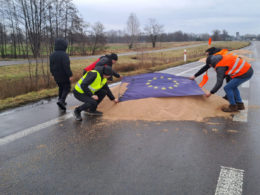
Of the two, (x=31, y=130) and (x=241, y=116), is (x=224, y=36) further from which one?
(x=31, y=130)

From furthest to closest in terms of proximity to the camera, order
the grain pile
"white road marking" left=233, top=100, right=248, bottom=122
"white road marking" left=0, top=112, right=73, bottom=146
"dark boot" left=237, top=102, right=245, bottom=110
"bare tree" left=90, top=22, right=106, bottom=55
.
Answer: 1. "bare tree" left=90, top=22, right=106, bottom=55
2. "dark boot" left=237, top=102, right=245, bottom=110
3. the grain pile
4. "white road marking" left=233, top=100, right=248, bottom=122
5. "white road marking" left=0, top=112, right=73, bottom=146

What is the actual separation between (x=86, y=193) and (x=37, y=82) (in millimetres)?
7588

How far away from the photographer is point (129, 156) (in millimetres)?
3375

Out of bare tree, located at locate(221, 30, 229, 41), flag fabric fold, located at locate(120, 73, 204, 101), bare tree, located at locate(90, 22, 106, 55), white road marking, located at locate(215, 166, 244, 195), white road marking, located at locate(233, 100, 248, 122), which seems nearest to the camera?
white road marking, located at locate(215, 166, 244, 195)

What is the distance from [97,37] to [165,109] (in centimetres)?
3923

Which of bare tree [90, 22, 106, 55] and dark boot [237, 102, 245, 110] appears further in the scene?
bare tree [90, 22, 106, 55]

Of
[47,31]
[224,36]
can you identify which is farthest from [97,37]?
[224,36]

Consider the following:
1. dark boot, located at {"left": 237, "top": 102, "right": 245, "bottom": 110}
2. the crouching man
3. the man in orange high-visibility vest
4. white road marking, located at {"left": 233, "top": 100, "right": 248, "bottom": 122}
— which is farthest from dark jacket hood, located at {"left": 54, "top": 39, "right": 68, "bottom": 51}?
dark boot, located at {"left": 237, "top": 102, "right": 245, "bottom": 110}

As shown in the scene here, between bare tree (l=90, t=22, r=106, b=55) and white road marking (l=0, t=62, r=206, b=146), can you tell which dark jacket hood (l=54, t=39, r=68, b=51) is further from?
bare tree (l=90, t=22, r=106, b=55)

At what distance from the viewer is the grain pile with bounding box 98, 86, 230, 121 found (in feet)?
16.9

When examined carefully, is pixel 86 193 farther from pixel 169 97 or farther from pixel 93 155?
pixel 169 97

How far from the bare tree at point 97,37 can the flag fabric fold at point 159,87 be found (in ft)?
119

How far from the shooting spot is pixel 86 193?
8.30 feet

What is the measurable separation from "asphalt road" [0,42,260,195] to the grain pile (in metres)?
0.31
